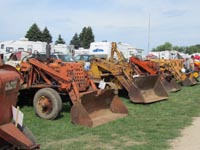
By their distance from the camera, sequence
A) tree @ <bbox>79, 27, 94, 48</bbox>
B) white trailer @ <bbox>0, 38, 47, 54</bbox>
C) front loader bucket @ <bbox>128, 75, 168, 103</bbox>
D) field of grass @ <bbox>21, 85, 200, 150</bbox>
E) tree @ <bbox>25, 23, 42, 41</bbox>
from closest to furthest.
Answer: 1. field of grass @ <bbox>21, 85, 200, 150</bbox>
2. front loader bucket @ <bbox>128, 75, 168, 103</bbox>
3. white trailer @ <bbox>0, 38, 47, 54</bbox>
4. tree @ <bbox>25, 23, 42, 41</bbox>
5. tree @ <bbox>79, 27, 94, 48</bbox>

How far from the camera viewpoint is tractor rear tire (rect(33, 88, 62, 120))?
9.04m

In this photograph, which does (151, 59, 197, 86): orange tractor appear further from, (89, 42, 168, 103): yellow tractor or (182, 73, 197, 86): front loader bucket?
(89, 42, 168, 103): yellow tractor

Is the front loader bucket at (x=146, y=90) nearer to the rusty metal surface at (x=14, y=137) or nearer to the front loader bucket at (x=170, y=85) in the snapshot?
the front loader bucket at (x=170, y=85)

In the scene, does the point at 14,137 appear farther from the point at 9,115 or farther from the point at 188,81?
the point at 188,81

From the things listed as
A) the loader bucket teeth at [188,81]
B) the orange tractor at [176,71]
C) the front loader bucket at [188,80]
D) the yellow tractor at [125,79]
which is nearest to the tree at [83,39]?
the front loader bucket at [188,80]

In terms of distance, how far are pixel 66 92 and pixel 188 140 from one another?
132 inches

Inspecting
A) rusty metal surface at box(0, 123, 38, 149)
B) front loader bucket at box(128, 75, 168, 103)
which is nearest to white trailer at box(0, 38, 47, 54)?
front loader bucket at box(128, 75, 168, 103)

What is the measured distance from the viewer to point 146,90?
13.2m

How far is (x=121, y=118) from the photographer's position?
944cm

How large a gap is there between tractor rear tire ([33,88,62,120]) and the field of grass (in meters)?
0.17

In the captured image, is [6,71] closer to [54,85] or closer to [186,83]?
[54,85]

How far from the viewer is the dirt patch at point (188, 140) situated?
6880 mm

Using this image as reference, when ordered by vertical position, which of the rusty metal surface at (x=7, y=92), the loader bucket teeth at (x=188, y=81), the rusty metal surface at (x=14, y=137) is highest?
the rusty metal surface at (x=7, y=92)

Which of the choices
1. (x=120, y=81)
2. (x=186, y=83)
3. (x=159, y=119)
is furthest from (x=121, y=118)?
(x=186, y=83)
